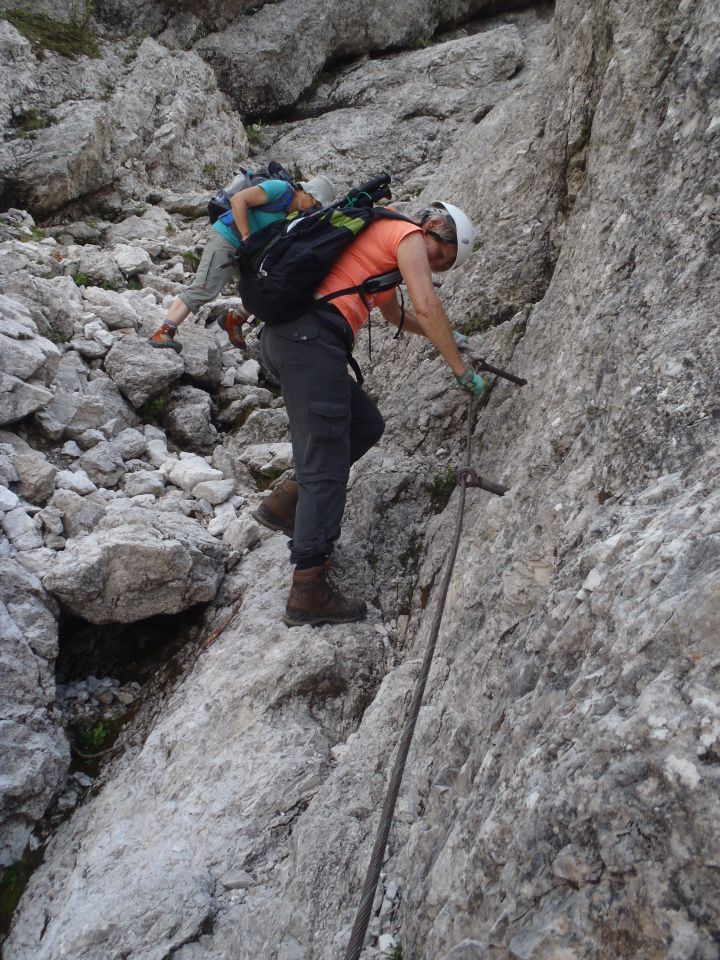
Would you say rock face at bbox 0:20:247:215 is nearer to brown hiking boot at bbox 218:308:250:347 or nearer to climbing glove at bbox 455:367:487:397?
brown hiking boot at bbox 218:308:250:347

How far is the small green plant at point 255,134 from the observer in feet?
56.9

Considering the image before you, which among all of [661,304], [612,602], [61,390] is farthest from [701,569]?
[61,390]

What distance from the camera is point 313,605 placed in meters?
5.03

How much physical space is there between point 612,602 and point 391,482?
11.6ft

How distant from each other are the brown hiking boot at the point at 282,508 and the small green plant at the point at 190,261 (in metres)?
7.36

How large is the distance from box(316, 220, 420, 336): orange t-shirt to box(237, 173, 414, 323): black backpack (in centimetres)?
5

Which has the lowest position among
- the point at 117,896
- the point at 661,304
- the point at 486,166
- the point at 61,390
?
the point at 117,896

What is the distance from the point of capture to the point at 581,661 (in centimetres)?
244

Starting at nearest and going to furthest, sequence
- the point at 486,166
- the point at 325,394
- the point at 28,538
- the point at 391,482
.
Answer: the point at 325,394 < the point at 28,538 < the point at 391,482 < the point at 486,166

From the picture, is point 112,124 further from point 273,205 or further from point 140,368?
point 273,205

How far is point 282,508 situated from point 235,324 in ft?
13.8

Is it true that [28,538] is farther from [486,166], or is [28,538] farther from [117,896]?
[486,166]

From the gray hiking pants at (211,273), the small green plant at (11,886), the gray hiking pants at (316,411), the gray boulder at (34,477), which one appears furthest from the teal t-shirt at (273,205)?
the small green plant at (11,886)

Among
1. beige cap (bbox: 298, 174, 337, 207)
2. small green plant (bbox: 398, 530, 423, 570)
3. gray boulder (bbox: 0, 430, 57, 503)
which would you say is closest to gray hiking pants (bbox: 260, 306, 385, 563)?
small green plant (bbox: 398, 530, 423, 570)
